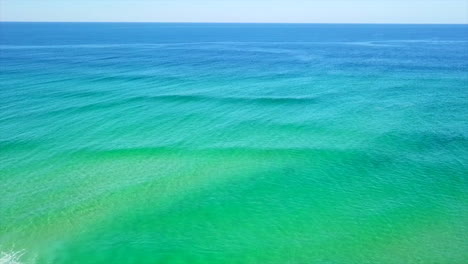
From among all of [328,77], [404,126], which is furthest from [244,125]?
[328,77]

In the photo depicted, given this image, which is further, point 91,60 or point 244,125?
point 91,60

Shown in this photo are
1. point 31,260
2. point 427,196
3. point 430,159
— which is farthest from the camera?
point 430,159

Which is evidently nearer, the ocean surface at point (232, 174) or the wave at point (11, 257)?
the wave at point (11, 257)

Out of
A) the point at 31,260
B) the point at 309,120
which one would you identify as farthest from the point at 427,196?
the point at 31,260

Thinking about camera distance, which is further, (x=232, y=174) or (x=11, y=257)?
(x=232, y=174)

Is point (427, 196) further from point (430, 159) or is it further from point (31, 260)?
point (31, 260)

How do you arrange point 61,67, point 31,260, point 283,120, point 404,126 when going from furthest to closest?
point 61,67, point 283,120, point 404,126, point 31,260

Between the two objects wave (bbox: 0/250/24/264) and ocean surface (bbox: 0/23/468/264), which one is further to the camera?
ocean surface (bbox: 0/23/468/264)
